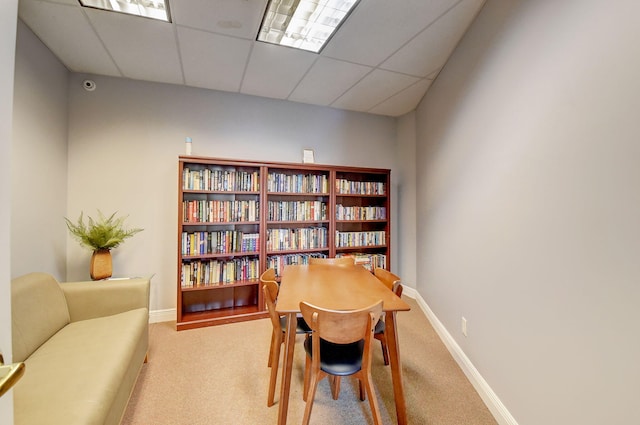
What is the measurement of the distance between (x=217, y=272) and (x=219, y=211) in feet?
2.28

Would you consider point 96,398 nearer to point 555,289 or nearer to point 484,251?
point 555,289

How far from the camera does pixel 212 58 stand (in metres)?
2.31

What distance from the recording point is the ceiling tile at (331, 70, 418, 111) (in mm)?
2670

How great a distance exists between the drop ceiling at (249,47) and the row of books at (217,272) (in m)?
2.03

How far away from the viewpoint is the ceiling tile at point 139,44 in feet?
6.10

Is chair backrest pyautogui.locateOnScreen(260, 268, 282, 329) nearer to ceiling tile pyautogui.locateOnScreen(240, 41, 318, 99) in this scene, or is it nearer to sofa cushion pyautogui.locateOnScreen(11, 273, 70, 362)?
sofa cushion pyautogui.locateOnScreen(11, 273, 70, 362)

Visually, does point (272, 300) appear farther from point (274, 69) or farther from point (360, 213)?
point (274, 69)

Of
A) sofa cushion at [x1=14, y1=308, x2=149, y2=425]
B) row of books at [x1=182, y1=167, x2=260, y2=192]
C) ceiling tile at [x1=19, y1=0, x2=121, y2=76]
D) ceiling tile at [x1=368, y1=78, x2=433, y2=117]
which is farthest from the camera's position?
ceiling tile at [x1=368, y1=78, x2=433, y2=117]

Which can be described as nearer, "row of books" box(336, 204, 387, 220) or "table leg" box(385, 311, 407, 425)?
"table leg" box(385, 311, 407, 425)

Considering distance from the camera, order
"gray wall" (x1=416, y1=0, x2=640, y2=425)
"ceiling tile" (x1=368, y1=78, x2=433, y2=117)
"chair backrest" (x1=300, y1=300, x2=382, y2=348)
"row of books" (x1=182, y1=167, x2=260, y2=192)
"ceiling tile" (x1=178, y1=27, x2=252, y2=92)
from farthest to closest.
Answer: "ceiling tile" (x1=368, y1=78, x2=433, y2=117) → "row of books" (x1=182, y1=167, x2=260, y2=192) → "ceiling tile" (x1=178, y1=27, x2=252, y2=92) → "chair backrest" (x1=300, y1=300, x2=382, y2=348) → "gray wall" (x1=416, y1=0, x2=640, y2=425)

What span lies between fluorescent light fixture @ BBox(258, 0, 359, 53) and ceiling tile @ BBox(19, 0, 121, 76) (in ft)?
4.43

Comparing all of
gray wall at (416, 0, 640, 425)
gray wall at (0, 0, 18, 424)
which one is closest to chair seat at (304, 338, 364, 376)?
gray wall at (416, 0, 640, 425)

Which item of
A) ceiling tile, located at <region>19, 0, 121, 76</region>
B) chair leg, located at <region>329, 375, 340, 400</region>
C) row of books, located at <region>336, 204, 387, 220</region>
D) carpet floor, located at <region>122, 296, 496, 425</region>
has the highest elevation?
ceiling tile, located at <region>19, 0, 121, 76</region>

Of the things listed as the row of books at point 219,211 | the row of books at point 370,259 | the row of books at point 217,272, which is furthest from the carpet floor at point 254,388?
the row of books at point 219,211
